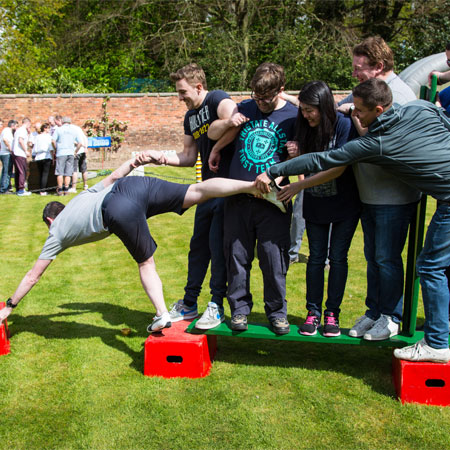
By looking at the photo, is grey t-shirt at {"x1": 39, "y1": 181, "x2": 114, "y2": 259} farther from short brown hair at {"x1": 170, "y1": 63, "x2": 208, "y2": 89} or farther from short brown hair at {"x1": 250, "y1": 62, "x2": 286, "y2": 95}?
short brown hair at {"x1": 250, "y1": 62, "x2": 286, "y2": 95}

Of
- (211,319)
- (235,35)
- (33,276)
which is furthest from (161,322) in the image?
(235,35)

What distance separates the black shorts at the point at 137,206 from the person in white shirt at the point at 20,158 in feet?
33.2

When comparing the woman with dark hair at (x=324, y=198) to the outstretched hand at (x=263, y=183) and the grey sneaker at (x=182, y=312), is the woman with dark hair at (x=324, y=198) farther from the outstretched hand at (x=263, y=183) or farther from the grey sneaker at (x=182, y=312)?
the grey sneaker at (x=182, y=312)

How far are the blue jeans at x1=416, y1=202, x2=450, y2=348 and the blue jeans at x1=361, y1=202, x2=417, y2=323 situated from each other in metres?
0.22

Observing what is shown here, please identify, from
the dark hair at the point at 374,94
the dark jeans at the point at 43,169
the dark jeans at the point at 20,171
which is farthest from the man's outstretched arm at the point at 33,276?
the dark jeans at the point at 43,169

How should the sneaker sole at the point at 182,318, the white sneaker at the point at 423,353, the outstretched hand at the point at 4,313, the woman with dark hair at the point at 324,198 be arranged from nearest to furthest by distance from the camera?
the white sneaker at the point at 423,353, the woman with dark hair at the point at 324,198, the outstretched hand at the point at 4,313, the sneaker sole at the point at 182,318

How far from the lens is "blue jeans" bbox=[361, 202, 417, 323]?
3.66m

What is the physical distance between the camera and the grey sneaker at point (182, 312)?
15.1 feet

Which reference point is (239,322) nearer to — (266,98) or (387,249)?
(387,249)

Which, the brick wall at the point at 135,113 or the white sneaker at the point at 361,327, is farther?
the brick wall at the point at 135,113

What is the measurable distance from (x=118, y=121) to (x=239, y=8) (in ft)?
28.9

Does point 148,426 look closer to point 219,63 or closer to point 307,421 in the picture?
point 307,421

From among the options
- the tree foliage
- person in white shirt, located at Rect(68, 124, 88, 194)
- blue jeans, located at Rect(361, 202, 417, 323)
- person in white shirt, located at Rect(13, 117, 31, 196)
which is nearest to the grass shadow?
blue jeans, located at Rect(361, 202, 417, 323)

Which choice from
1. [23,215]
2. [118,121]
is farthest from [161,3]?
[23,215]
